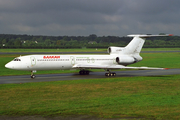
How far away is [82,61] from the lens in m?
39.0

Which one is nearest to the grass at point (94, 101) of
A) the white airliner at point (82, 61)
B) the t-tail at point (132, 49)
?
the white airliner at point (82, 61)

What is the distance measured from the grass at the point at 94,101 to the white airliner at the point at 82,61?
9.12m

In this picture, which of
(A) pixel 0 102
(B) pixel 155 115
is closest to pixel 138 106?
(B) pixel 155 115

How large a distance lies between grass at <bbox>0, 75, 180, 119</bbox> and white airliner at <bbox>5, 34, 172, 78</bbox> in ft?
29.9

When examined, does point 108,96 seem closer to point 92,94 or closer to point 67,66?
point 92,94

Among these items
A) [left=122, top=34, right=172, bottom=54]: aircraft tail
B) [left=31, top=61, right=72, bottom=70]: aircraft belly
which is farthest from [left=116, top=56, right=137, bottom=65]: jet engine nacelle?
[left=31, top=61, right=72, bottom=70]: aircraft belly

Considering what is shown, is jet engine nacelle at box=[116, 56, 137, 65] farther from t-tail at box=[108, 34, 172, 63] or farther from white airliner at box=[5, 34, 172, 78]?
t-tail at box=[108, 34, 172, 63]

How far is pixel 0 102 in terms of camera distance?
1944 cm

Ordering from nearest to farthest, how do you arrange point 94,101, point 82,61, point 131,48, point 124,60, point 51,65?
point 94,101, point 51,65, point 82,61, point 124,60, point 131,48

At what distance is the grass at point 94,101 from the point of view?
1622 centimetres

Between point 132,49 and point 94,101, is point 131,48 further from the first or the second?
point 94,101

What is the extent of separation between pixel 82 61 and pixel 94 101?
64.6 feet

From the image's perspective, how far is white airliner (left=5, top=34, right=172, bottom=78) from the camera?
35281 millimetres

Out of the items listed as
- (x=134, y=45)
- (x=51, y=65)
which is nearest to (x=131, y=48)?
(x=134, y=45)
